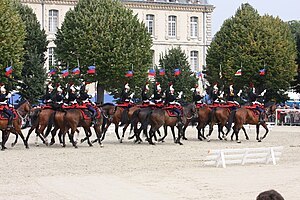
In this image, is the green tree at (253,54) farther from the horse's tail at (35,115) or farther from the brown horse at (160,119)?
the horse's tail at (35,115)

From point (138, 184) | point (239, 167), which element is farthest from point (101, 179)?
point (239, 167)

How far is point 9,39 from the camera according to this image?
5197 cm

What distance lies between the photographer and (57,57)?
6112 cm

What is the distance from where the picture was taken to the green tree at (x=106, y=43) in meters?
59.0

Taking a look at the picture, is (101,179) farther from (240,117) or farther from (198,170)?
(240,117)

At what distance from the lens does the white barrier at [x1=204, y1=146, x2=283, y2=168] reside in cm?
2222

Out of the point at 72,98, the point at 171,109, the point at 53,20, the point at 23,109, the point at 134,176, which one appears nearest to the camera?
the point at 134,176

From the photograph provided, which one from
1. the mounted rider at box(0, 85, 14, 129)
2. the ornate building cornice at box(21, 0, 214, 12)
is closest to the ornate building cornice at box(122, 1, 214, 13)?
the ornate building cornice at box(21, 0, 214, 12)

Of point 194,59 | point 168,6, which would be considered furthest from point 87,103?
point 194,59

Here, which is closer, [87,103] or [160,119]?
[87,103]

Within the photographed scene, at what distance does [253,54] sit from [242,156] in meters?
42.2

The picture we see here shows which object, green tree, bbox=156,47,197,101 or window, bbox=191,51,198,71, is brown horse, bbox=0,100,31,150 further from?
window, bbox=191,51,198,71

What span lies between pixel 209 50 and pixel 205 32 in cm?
1468

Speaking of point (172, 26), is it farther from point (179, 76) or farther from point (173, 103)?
point (173, 103)
